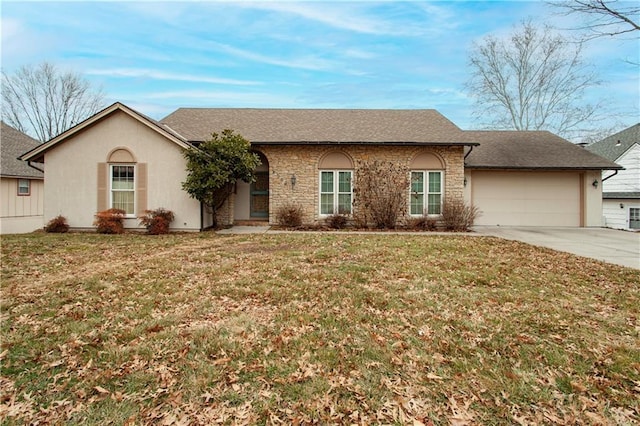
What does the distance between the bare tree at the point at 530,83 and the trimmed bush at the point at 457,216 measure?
62.1 ft

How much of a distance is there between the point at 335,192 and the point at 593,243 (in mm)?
9367

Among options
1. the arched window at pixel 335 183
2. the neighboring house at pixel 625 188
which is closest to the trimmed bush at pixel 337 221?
the arched window at pixel 335 183

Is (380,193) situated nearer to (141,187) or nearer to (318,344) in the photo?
(141,187)

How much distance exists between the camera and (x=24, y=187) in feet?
57.0

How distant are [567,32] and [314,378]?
41.9 feet

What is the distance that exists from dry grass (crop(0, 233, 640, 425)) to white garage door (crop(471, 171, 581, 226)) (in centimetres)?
951

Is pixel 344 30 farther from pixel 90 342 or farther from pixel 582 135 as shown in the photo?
pixel 582 135

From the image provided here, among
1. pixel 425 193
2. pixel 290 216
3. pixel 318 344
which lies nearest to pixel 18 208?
pixel 290 216

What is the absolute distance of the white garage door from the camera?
1598 cm

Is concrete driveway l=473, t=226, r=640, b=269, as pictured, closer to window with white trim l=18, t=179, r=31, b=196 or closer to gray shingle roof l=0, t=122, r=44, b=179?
gray shingle roof l=0, t=122, r=44, b=179

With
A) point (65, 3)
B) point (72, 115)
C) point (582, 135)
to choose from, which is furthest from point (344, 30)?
point (72, 115)

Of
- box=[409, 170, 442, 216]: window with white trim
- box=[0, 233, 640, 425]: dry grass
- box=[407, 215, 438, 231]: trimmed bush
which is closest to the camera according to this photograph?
box=[0, 233, 640, 425]: dry grass

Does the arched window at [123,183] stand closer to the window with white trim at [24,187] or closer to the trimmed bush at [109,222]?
the trimmed bush at [109,222]

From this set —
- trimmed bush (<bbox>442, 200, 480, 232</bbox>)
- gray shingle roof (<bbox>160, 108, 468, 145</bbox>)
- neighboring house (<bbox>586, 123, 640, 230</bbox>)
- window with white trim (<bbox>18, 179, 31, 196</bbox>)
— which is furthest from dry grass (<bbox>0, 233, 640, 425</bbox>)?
neighboring house (<bbox>586, 123, 640, 230</bbox>)
